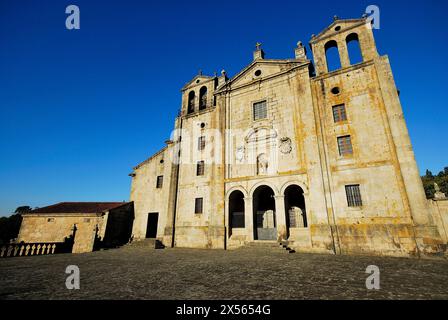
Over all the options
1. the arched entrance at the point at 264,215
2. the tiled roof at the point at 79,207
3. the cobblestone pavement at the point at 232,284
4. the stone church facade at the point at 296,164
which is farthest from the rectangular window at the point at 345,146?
the tiled roof at the point at 79,207

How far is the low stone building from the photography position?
21.6 m

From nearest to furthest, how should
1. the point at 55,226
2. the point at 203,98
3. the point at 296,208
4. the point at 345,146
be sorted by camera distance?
the point at 345,146 → the point at 296,208 → the point at 55,226 → the point at 203,98

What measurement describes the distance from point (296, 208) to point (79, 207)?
24564 millimetres

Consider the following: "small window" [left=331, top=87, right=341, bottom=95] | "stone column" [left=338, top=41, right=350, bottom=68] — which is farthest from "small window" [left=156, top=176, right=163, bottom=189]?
"stone column" [left=338, top=41, right=350, bottom=68]

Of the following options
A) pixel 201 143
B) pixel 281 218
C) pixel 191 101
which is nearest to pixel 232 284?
pixel 281 218

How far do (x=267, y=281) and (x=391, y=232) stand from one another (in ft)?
34.9

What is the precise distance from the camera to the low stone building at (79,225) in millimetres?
21562

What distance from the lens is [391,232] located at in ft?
42.7

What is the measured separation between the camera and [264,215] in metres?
19.5

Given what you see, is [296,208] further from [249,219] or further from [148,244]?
[148,244]

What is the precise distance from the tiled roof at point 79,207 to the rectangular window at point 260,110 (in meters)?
17.2
